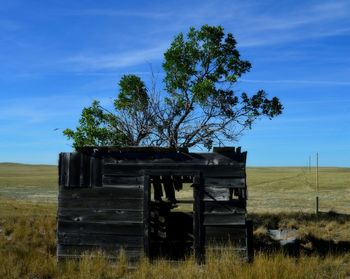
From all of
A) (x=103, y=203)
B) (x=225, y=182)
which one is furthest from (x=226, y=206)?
(x=103, y=203)

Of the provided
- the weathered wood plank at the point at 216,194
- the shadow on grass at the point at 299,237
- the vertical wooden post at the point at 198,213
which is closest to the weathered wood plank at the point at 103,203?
the vertical wooden post at the point at 198,213

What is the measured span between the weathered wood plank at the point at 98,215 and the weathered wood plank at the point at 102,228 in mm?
91

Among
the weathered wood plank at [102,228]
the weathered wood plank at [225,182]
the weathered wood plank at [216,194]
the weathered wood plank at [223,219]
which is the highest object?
the weathered wood plank at [225,182]

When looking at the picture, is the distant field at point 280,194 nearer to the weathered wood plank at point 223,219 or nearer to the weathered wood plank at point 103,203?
the weathered wood plank at point 223,219

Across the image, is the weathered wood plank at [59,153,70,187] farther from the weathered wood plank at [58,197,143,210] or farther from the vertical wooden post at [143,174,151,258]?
the vertical wooden post at [143,174,151,258]

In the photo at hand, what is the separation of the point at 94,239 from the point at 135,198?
1.45 m

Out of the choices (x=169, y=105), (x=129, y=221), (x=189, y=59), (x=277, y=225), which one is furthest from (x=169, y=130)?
(x=129, y=221)

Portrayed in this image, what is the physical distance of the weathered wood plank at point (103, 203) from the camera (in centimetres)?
1358

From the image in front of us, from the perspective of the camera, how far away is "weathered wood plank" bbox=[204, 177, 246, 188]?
43.3ft

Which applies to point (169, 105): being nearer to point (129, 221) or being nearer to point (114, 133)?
point (114, 133)

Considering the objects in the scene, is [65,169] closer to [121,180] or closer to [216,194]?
[121,180]

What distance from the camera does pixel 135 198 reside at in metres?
13.6

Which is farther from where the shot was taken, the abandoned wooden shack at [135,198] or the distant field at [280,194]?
the distant field at [280,194]

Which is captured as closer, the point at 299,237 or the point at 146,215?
the point at 146,215
